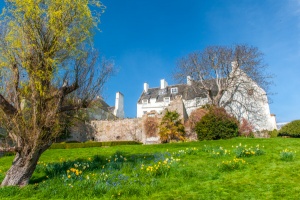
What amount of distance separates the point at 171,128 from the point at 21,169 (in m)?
23.0

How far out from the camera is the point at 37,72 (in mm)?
6664

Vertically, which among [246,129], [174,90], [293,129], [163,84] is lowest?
[293,129]

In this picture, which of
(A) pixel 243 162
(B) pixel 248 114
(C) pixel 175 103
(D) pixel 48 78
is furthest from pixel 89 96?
(B) pixel 248 114

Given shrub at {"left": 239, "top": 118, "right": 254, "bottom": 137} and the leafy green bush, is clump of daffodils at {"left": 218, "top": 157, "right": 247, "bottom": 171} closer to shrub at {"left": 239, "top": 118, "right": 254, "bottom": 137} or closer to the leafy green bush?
the leafy green bush

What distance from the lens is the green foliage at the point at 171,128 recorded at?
28.0m

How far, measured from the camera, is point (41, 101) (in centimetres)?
661

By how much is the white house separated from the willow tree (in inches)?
982

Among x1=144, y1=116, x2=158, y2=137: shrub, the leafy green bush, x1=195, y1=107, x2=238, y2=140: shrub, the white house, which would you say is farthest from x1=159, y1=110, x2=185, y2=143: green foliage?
the leafy green bush

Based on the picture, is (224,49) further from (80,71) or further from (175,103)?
(80,71)

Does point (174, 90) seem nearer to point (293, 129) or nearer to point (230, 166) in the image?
point (293, 129)

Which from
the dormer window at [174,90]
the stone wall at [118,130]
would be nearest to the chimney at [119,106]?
the stone wall at [118,130]

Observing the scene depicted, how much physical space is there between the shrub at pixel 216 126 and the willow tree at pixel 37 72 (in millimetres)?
18473

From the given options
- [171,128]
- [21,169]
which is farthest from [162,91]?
[21,169]

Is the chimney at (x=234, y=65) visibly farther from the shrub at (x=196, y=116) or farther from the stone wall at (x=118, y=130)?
the stone wall at (x=118, y=130)
